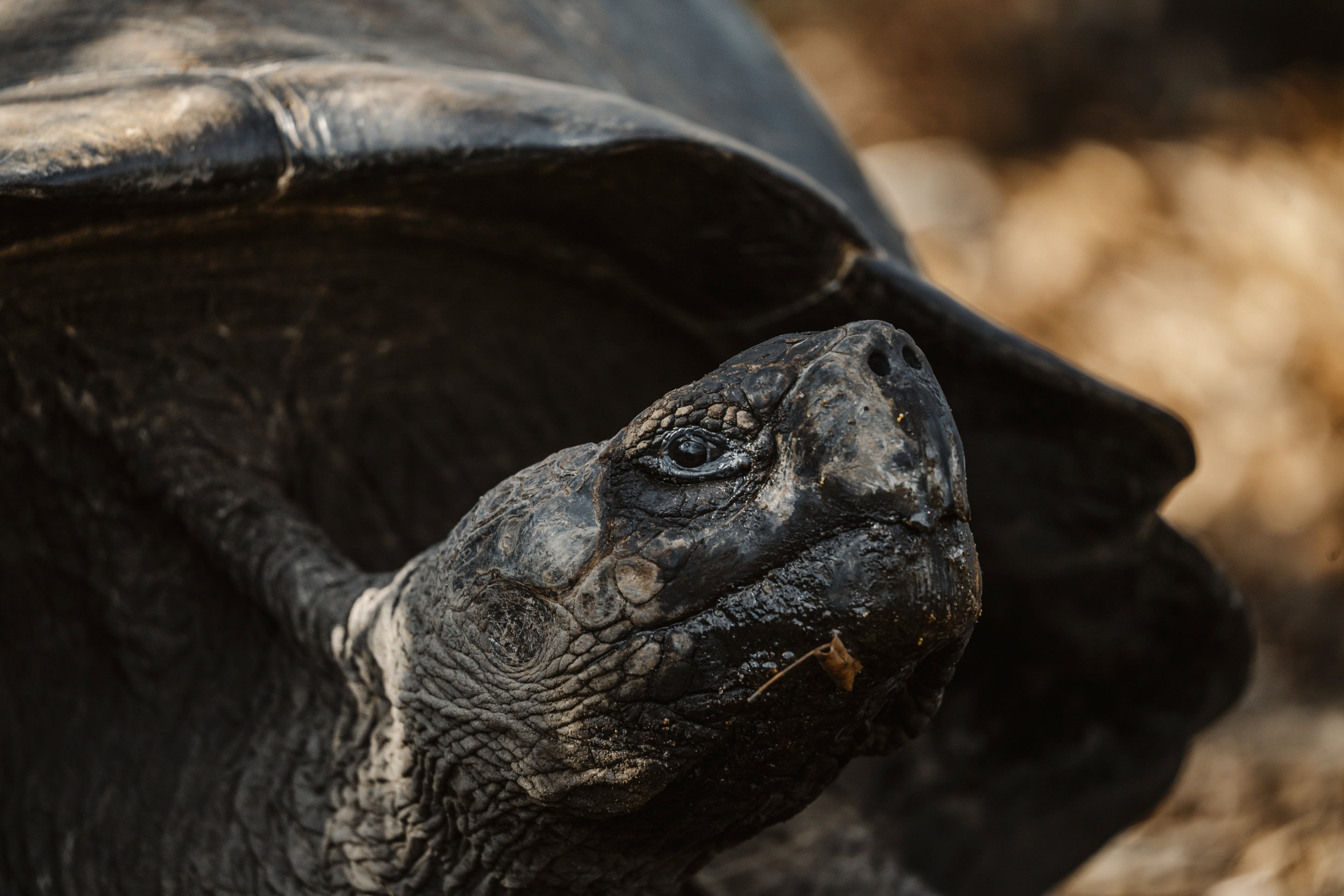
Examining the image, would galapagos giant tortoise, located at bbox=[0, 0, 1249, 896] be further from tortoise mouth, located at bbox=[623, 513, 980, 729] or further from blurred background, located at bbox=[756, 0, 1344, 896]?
blurred background, located at bbox=[756, 0, 1344, 896]

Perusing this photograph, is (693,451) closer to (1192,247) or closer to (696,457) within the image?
(696,457)

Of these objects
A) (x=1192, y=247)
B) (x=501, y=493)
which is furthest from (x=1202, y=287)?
(x=501, y=493)

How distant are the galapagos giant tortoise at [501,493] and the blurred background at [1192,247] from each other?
1.51 ft

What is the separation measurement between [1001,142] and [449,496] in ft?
15.8

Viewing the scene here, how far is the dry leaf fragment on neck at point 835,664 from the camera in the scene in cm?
90

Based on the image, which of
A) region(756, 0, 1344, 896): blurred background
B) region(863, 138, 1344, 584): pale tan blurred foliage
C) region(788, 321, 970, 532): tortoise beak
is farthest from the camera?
region(863, 138, 1344, 584): pale tan blurred foliage

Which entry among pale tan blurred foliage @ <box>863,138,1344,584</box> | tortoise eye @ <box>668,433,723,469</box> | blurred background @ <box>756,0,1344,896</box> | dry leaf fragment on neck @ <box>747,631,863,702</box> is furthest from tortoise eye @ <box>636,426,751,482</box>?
pale tan blurred foliage @ <box>863,138,1344,584</box>

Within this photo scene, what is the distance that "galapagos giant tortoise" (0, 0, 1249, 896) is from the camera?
0.95 meters

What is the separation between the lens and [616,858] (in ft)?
3.73

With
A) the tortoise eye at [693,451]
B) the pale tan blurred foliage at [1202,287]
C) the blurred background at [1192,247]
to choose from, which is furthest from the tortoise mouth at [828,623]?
the pale tan blurred foliage at [1202,287]

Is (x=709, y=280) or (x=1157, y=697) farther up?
(x=709, y=280)

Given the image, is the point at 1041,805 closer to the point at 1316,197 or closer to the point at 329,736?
the point at 329,736

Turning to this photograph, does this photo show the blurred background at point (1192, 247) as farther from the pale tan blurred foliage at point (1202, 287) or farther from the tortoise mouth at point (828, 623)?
the tortoise mouth at point (828, 623)

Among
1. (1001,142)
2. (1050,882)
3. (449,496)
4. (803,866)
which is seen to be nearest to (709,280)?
(449,496)
